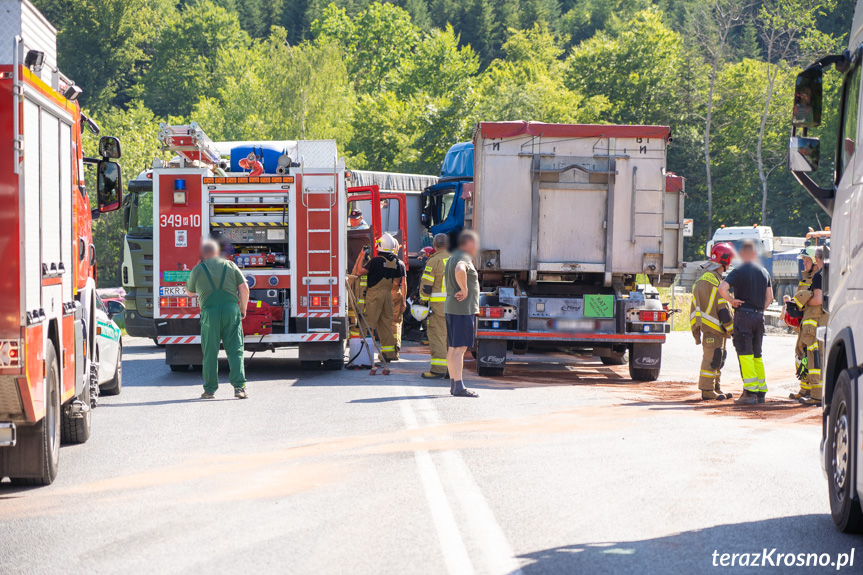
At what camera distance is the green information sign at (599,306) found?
14336 millimetres

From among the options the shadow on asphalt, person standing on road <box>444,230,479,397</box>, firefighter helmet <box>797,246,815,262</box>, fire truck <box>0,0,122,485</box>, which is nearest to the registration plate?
person standing on road <box>444,230,479,397</box>

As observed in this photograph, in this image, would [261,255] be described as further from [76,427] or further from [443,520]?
[443,520]

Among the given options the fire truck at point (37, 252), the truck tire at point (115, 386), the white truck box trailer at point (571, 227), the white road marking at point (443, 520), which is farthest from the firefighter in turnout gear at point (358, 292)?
the white road marking at point (443, 520)

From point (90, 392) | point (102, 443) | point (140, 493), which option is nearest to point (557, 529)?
point (140, 493)

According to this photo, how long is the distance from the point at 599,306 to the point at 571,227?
1135 mm

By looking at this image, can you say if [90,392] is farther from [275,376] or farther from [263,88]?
[263,88]

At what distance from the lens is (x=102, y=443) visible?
30.1 ft

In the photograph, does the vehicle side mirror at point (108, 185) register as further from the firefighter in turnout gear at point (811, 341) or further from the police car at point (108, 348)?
the firefighter in turnout gear at point (811, 341)

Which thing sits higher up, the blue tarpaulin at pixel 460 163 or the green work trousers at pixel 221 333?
the blue tarpaulin at pixel 460 163

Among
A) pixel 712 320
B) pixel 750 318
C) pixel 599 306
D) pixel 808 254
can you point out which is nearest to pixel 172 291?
pixel 599 306

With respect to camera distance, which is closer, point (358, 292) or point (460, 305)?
point (460, 305)

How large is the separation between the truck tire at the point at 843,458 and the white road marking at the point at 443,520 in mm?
2060

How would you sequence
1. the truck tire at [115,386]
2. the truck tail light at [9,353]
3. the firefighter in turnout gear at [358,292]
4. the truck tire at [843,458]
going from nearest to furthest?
the truck tire at [843,458] → the truck tail light at [9,353] → the truck tire at [115,386] → the firefighter in turnout gear at [358,292]

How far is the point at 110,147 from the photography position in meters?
9.93
